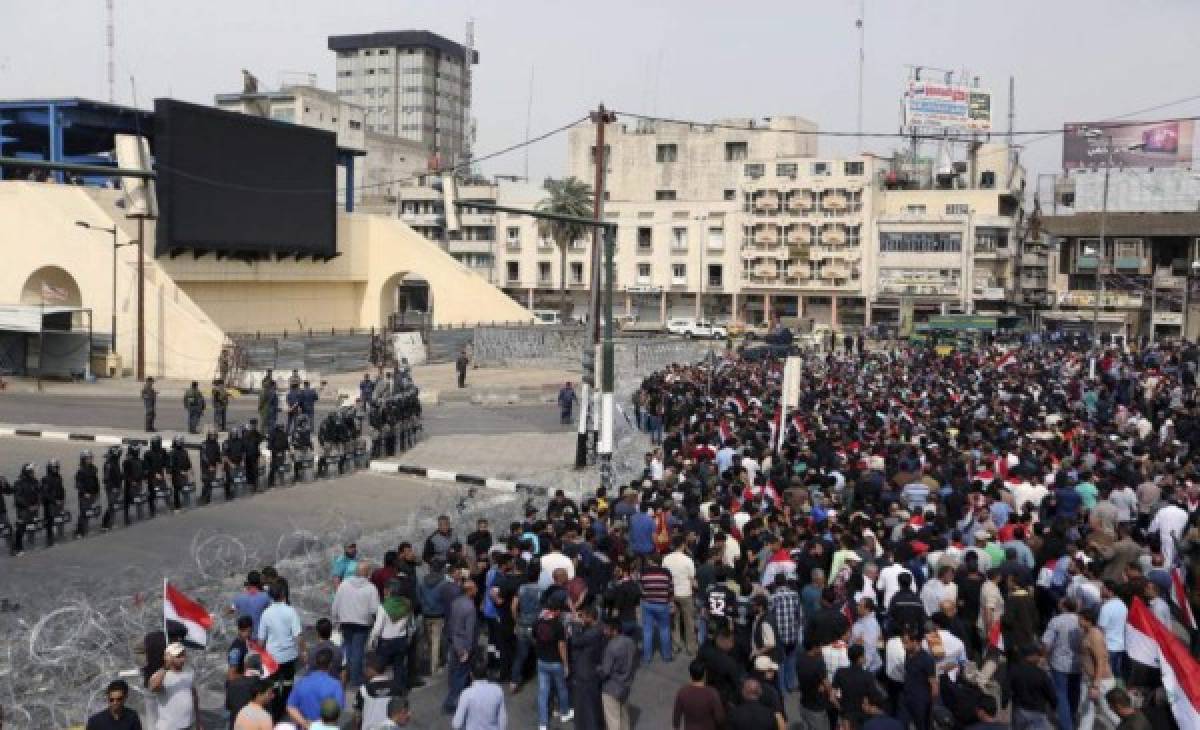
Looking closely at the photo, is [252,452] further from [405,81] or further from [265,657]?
[405,81]

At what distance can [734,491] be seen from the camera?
1501cm

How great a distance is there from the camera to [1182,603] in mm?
11289

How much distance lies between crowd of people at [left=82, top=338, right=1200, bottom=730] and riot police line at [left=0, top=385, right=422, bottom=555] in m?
5.39

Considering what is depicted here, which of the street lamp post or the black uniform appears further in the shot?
the street lamp post

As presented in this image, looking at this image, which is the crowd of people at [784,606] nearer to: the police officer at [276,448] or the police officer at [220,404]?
the police officer at [276,448]

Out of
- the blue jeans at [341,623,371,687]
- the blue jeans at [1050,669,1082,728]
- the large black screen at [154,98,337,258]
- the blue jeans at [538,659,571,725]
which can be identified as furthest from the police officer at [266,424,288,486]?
the large black screen at [154,98,337,258]

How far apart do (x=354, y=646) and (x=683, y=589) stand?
11.1ft

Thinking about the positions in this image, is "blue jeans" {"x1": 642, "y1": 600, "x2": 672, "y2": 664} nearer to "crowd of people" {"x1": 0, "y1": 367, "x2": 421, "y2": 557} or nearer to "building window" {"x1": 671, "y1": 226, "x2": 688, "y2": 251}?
"crowd of people" {"x1": 0, "y1": 367, "x2": 421, "y2": 557}

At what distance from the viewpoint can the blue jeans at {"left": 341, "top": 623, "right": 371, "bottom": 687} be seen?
10.9 meters

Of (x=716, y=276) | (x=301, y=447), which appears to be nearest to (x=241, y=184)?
(x=301, y=447)

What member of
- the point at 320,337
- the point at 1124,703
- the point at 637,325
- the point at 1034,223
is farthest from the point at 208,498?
the point at 1034,223

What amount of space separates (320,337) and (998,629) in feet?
131

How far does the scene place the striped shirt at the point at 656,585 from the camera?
456 inches

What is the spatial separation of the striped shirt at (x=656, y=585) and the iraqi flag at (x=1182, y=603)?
16.3 ft
